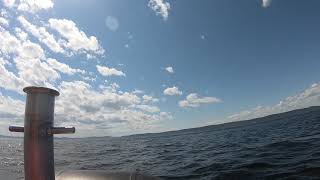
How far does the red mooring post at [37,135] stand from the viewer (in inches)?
120

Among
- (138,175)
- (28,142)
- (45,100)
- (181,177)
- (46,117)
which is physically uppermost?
(45,100)

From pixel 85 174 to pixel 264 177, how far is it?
26.5 feet

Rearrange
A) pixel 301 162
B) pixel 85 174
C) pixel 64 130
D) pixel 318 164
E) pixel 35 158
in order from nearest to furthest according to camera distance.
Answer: pixel 35 158, pixel 64 130, pixel 85 174, pixel 318 164, pixel 301 162

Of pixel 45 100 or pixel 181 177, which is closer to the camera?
pixel 45 100

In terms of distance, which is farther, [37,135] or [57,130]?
[57,130]

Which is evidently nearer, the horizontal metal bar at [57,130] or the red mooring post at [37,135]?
the red mooring post at [37,135]

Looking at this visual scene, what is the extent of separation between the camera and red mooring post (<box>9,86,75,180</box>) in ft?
10.0

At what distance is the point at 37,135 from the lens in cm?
310

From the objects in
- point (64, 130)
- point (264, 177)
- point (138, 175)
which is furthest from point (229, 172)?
point (64, 130)

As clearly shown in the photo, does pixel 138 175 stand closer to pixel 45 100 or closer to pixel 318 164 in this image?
pixel 45 100

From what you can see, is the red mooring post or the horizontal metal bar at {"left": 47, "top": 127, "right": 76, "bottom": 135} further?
the horizontal metal bar at {"left": 47, "top": 127, "right": 76, "bottom": 135}

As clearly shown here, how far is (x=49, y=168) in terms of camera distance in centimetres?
317

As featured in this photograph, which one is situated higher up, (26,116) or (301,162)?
(26,116)

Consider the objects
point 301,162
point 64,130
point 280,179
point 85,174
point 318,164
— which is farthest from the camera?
point 301,162
